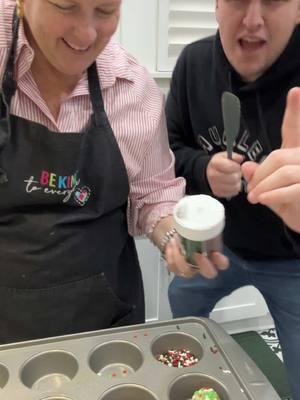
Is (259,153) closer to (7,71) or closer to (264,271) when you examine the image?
(264,271)

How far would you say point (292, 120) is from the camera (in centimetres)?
74

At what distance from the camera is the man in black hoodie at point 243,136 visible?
96cm

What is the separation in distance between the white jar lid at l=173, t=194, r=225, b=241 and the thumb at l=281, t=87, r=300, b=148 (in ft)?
0.51

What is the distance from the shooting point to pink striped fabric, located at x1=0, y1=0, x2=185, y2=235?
2.82 ft

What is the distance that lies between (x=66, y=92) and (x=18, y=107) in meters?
0.10

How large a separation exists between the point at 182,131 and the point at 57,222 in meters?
0.50

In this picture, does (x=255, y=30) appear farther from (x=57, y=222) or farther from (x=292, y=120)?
(x=57, y=222)

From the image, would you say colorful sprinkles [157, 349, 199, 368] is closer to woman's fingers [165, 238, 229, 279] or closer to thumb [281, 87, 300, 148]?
woman's fingers [165, 238, 229, 279]

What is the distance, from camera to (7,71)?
840mm

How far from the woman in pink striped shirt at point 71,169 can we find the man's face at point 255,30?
0.61 ft

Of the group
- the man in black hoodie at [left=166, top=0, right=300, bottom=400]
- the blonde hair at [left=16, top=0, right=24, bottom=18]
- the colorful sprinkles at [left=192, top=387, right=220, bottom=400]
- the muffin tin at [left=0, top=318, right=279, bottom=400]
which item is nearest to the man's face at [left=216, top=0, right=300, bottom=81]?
the man in black hoodie at [left=166, top=0, right=300, bottom=400]

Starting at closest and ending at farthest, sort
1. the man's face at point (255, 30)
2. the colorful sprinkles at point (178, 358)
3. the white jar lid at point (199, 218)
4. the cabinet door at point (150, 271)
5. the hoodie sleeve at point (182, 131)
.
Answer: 1. the white jar lid at point (199, 218)
2. the colorful sprinkles at point (178, 358)
3. the man's face at point (255, 30)
4. the hoodie sleeve at point (182, 131)
5. the cabinet door at point (150, 271)

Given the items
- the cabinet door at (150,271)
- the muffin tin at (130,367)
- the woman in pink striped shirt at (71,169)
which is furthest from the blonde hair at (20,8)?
the cabinet door at (150,271)

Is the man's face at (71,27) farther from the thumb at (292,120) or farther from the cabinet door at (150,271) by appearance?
the cabinet door at (150,271)
